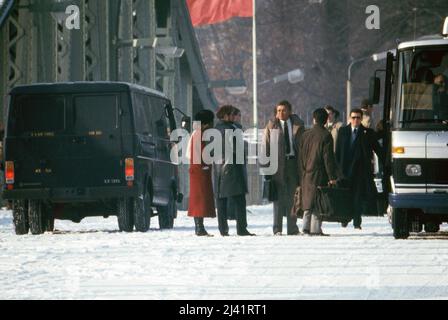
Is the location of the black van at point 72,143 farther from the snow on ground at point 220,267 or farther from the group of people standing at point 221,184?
the group of people standing at point 221,184

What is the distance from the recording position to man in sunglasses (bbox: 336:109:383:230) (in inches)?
939

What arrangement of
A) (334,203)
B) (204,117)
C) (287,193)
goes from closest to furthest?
(334,203) < (287,193) < (204,117)

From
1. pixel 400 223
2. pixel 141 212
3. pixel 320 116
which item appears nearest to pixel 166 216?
pixel 141 212

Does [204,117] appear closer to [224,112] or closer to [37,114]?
[224,112]

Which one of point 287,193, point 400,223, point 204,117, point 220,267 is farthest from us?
point 204,117

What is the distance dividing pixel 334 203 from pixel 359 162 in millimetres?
1722

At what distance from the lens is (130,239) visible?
70.9 feet

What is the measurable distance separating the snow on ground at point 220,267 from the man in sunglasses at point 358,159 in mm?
563

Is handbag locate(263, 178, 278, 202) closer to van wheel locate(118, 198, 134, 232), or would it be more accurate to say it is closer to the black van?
the black van

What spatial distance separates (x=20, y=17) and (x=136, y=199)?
37.6 feet

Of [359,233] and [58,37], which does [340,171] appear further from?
[58,37]

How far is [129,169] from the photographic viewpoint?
23.6 meters

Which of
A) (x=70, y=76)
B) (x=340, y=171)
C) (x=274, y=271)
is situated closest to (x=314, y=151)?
(x=340, y=171)

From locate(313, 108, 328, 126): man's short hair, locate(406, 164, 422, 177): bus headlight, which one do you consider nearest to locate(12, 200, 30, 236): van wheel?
locate(313, 108, 328, 126): man's short hair
